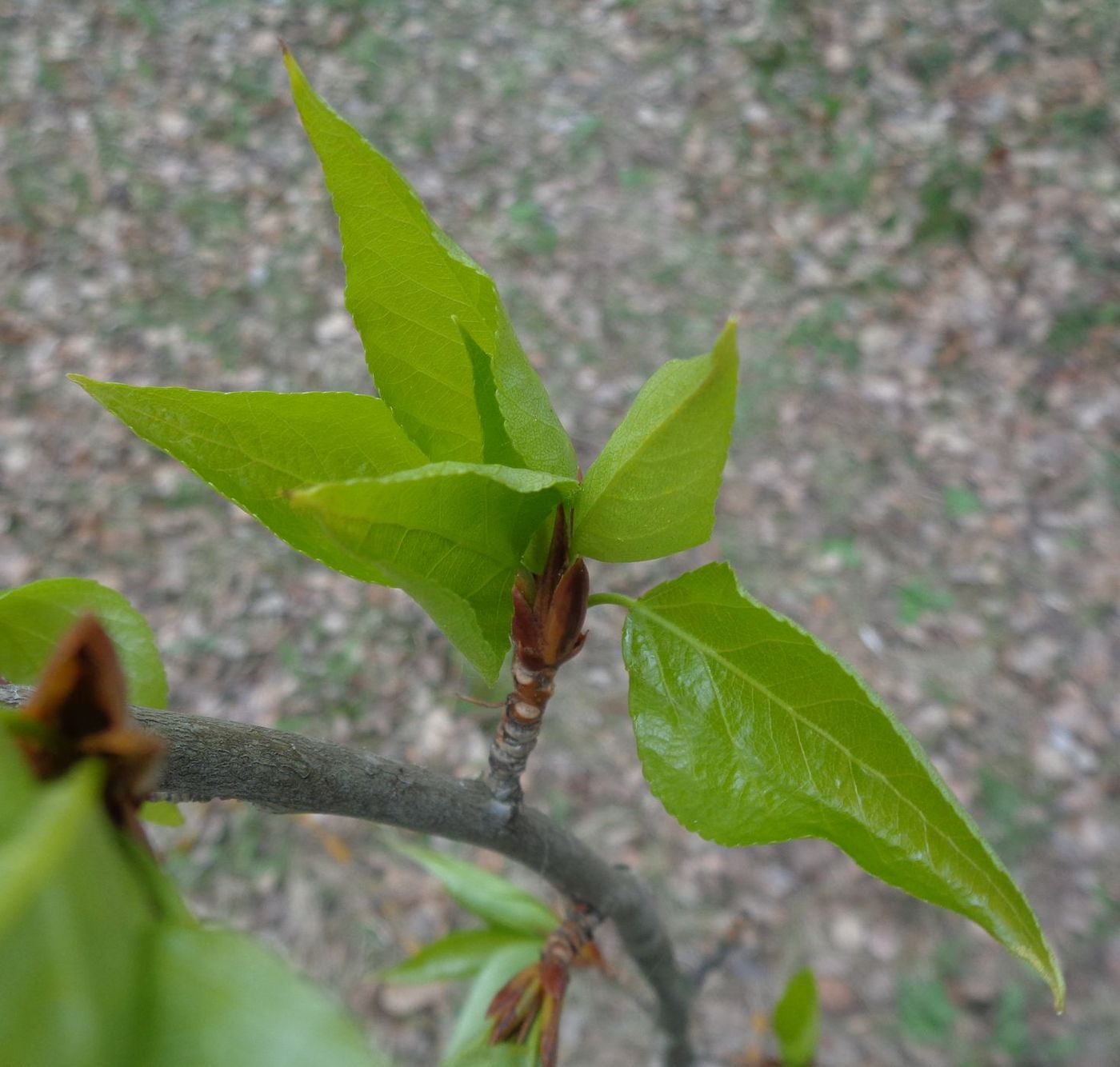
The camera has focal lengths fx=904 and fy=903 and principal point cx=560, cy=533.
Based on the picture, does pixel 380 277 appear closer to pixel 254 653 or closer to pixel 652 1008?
pixel 652 1008

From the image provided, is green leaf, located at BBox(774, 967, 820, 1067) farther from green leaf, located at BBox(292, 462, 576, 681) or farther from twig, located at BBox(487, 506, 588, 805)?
green leaf, located at BBox(292, 462, 576, 681)

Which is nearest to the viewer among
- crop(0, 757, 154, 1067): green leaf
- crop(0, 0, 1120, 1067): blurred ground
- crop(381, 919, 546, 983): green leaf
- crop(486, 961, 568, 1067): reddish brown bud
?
crop(0, 757, 154, 1067): green leaf

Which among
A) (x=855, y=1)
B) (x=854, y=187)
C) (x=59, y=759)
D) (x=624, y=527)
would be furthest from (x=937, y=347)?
(x=59, y=759)

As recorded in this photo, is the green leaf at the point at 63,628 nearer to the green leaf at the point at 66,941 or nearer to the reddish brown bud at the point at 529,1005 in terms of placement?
the green leaf at the point at 66,941

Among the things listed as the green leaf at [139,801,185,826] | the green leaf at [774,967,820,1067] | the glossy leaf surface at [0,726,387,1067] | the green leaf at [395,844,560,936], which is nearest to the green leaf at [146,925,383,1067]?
the glossy leaf surface at [0,726,387,1067]

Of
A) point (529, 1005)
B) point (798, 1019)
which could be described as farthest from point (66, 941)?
point (798, 1019)

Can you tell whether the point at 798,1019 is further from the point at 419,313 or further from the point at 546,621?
the point at 419,313
